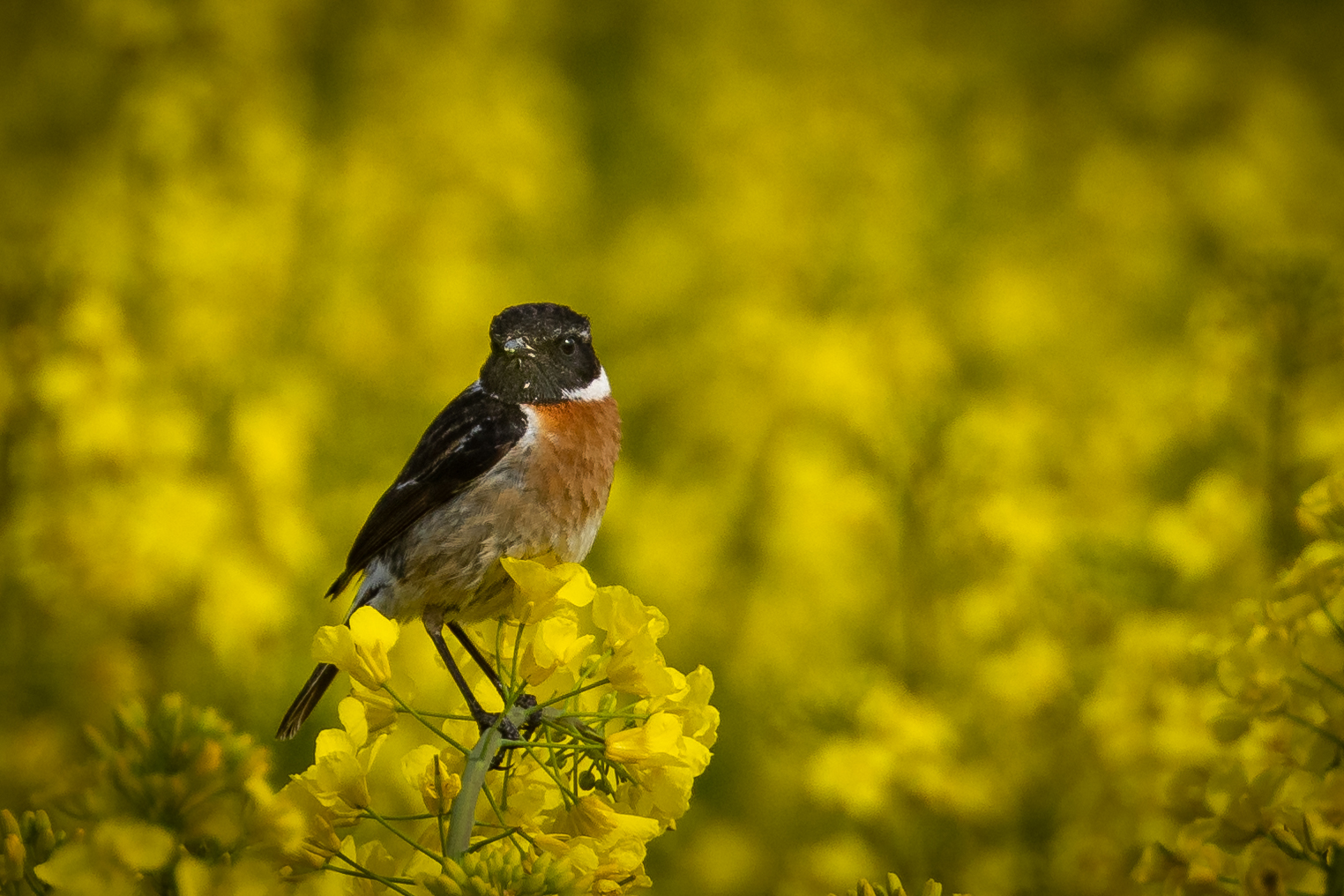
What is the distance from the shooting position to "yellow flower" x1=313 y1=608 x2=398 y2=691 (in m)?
1.62

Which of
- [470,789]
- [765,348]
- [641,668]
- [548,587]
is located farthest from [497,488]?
[765,348]

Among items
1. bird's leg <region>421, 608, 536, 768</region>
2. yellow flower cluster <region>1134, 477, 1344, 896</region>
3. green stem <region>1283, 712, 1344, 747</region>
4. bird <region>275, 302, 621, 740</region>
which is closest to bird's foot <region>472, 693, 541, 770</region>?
bird's leg <region>421, 608, 536, 768</region>

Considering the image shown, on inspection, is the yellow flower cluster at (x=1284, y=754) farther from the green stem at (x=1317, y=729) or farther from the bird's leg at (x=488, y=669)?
the bird's leg at (x=488, y=669)

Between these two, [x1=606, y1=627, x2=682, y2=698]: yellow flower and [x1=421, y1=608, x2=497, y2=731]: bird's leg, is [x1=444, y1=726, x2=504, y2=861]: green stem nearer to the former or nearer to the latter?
[x1=421, y1=608, x2=497, y2=731]: bird's leg

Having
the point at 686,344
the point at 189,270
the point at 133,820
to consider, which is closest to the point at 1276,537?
the point at 133,820

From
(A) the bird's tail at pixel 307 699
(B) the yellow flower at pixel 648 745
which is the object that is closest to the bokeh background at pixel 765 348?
(A) the bird's tail at pixel 307 699

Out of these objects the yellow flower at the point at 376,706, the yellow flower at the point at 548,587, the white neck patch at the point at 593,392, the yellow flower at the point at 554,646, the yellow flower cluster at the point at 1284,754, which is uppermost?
the white neck patch at the point at 593,392

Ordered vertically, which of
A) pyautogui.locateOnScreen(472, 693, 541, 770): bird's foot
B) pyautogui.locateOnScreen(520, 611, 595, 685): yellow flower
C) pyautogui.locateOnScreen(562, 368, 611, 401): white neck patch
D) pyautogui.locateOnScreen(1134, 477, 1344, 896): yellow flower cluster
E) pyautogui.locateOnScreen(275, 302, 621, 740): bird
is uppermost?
pyautogui.locateOnScreen(562, 368, 611, 401): white neck patch

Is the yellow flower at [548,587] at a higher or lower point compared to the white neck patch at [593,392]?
lower

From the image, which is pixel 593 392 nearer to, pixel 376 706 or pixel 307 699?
pixel 307 699

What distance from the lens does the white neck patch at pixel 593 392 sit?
271 centimetres

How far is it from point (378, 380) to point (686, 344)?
164 centimetres

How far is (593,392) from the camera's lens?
2.78 m

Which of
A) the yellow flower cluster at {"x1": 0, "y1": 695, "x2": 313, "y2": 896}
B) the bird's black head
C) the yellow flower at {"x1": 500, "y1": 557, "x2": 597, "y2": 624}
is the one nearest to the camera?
the yellow flower cluster at {"x1": 0, "y1": 695, "x2": 313, "y2": 896}
